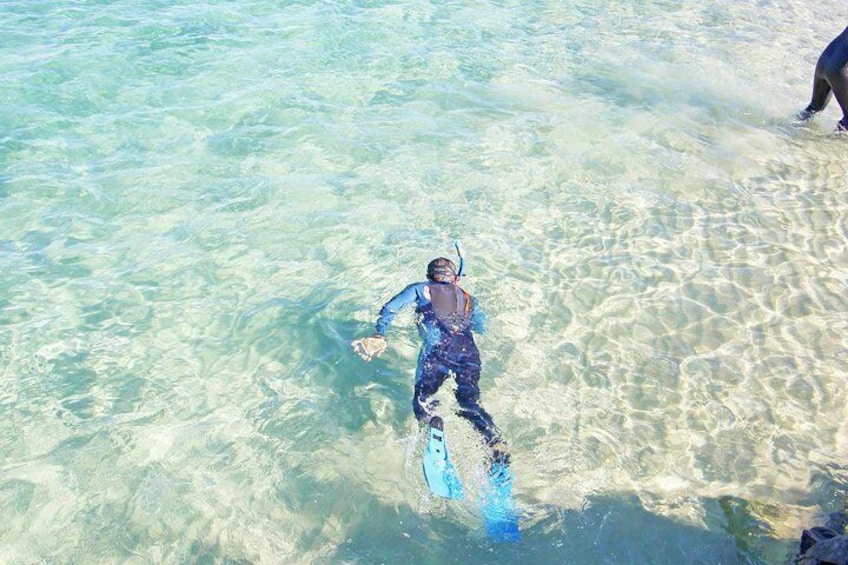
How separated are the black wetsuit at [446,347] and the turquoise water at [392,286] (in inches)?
7.7

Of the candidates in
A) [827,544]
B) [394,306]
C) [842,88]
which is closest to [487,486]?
[394,306]

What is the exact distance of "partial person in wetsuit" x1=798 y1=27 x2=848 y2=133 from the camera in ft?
32.0

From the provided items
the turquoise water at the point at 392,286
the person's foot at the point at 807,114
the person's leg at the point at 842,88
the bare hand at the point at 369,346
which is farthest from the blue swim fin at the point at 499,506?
the person's foot at the point at 807,114

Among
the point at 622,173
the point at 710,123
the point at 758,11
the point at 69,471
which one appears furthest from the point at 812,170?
the point at 69,471

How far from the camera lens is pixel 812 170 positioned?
30.6ft

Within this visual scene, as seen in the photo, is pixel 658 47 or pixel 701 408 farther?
pixel 658 47

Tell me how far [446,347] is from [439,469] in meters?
1.02

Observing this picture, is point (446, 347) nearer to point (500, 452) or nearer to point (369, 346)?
point (369, 346)

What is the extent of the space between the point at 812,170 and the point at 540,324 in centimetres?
498

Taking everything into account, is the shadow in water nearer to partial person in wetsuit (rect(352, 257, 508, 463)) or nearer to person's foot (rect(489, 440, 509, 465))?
person's foot (rect(489, 440, 509, 465))

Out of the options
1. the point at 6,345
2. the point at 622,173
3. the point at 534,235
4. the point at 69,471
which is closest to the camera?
the point at 69,471

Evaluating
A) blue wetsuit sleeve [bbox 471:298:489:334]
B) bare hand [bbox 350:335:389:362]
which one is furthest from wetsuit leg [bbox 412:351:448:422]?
blue wetsuit sleeve [bbox 471:298:489:334]

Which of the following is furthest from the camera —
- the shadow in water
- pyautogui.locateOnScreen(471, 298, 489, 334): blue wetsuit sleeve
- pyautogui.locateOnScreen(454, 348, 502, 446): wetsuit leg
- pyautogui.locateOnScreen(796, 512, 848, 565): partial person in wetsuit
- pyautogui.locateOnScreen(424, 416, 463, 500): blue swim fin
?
pyautogui.locateOnScreen(471, 298, 489, 334): blue wetsuit sleeve

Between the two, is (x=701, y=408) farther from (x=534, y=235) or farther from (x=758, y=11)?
(x=758, y=11)
